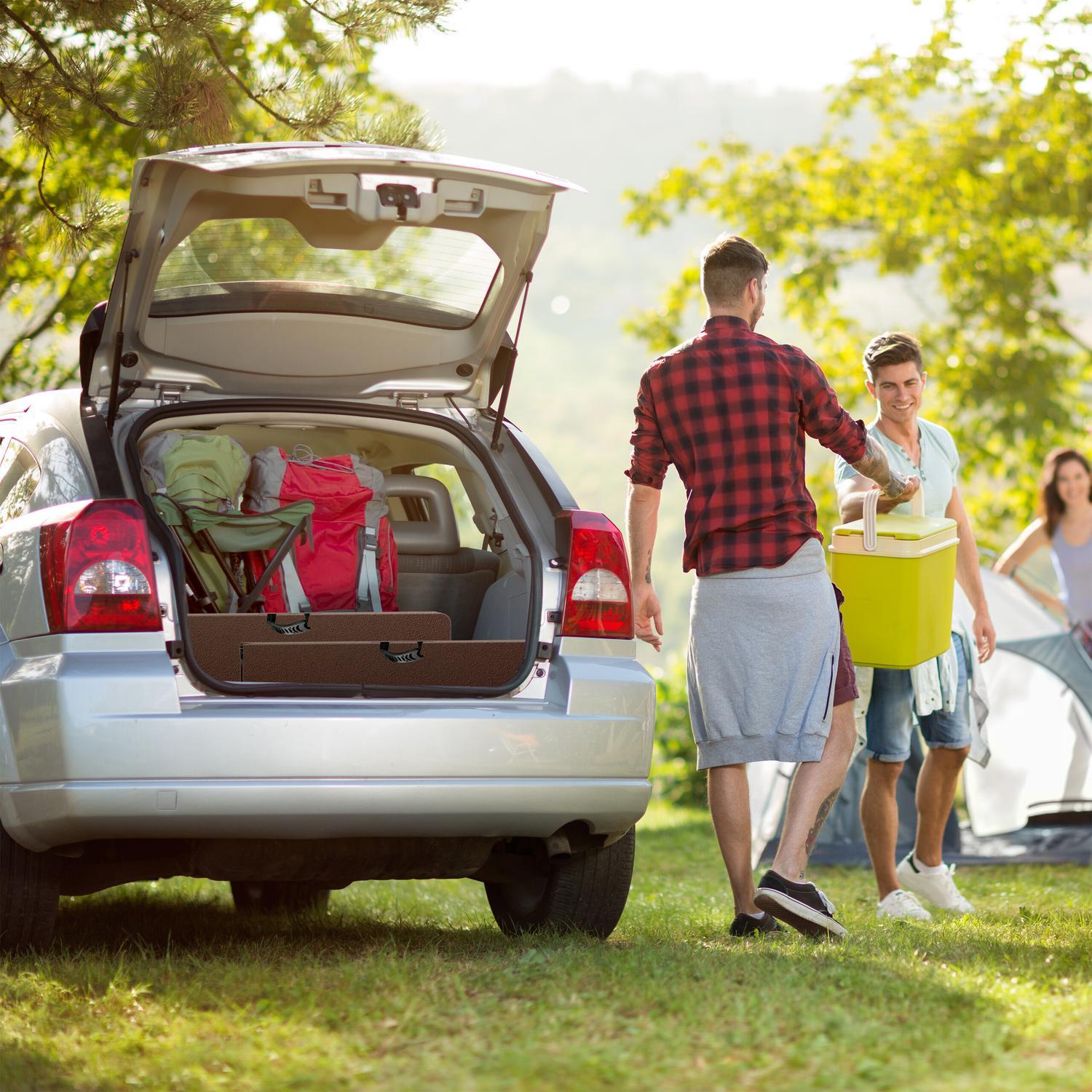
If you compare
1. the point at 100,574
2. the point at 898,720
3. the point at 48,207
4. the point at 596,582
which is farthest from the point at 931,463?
the point at 48,207

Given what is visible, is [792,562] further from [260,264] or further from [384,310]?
[260,264]

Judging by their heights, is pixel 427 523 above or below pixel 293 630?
above

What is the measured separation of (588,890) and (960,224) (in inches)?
436

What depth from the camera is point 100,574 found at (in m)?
3.72

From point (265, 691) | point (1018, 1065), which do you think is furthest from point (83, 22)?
point (1018, 1065)

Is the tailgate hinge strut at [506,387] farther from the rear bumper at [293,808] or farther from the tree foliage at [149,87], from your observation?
the tree foliage at [149,87]

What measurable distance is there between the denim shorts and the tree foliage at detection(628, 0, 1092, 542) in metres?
8.66

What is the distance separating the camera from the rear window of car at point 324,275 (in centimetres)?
450

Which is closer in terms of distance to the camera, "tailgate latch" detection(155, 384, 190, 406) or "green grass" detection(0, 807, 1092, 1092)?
"green grass" detection(0, 807, 1092, 1092)

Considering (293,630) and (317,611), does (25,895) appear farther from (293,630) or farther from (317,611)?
(317,611)

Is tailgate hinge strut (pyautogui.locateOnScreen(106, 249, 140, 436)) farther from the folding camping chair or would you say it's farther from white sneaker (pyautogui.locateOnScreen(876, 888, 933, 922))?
white sneaker (pyautogui.locateOnScreen(876, 888, 933, 922))

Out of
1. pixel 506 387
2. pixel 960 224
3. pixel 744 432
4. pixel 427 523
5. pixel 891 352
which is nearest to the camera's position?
pixel 744 432

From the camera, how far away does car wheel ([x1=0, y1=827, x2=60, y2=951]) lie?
12.8 feet

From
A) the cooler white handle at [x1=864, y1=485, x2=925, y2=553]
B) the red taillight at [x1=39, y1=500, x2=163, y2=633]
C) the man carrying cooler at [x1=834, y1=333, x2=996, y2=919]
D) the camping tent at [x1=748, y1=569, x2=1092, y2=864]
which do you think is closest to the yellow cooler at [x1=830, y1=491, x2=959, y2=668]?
the cooler white handle at [x1=864, y1=485, x2=925, y2=553]
